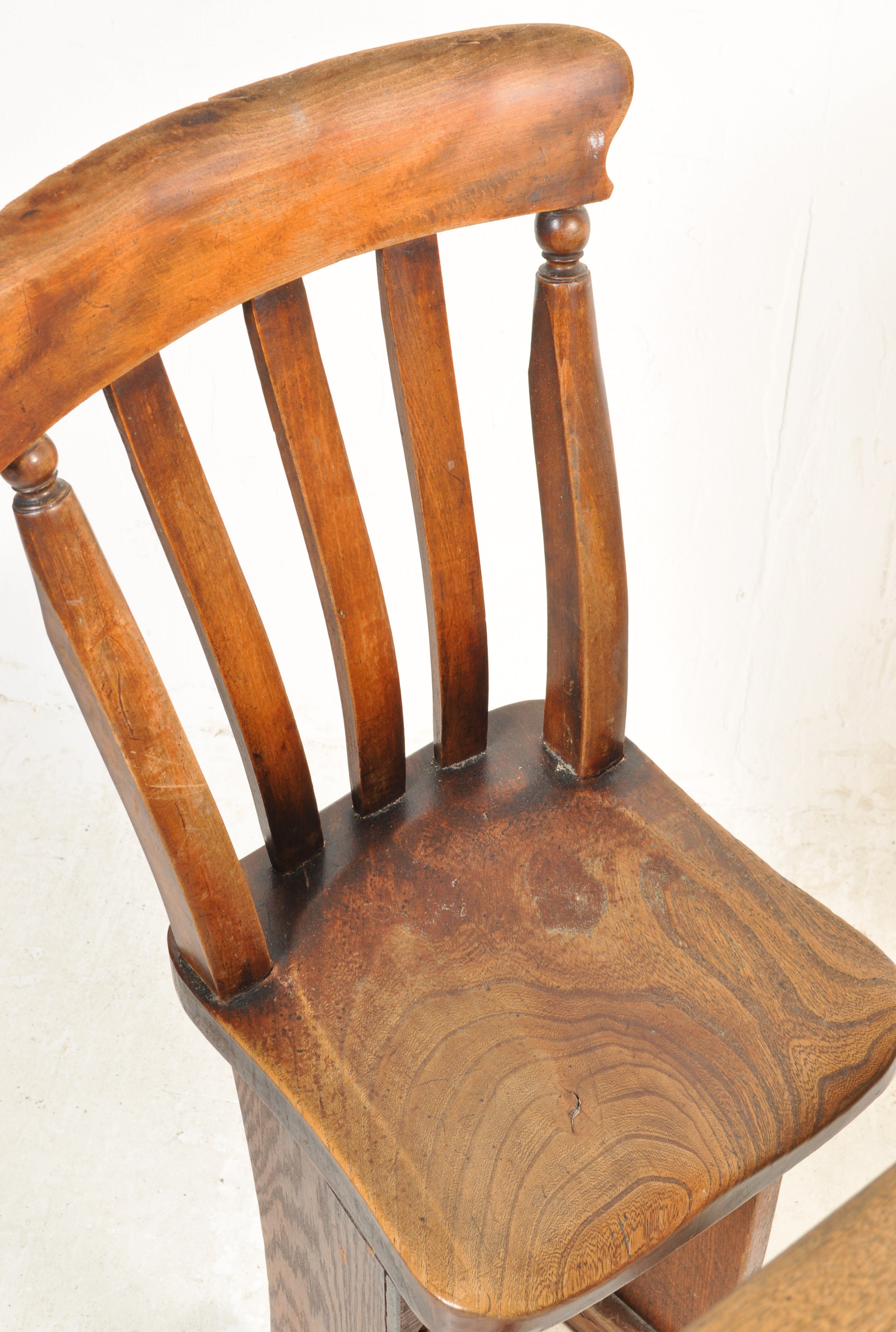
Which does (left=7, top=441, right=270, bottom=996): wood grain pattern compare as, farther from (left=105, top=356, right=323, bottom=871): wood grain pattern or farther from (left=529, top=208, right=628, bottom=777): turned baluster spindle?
(left=529, top=208, right=628, bottom=777): turned baluster spindle

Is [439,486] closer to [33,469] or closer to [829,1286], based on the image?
[33,469]

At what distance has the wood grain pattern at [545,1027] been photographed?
0.67 metres

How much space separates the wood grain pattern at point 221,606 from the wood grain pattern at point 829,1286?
462 millimetres

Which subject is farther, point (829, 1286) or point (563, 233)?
point (563, 233)

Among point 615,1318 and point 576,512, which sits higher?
point 576,512

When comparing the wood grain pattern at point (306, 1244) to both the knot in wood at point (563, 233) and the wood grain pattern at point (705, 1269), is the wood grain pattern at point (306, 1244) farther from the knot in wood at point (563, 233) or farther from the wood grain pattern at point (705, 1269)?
the knot in wood at point (563, 233)

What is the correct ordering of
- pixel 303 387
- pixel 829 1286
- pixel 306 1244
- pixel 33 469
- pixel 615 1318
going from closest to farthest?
pixel 829 1286, pixel 33 469, pixel 303 387, pixel 306 1244, pixel 615 1318

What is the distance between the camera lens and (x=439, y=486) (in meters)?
0.81

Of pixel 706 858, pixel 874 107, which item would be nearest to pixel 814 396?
pixel 874 107

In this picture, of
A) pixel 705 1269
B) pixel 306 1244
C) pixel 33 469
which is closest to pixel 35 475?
pixel 33 469

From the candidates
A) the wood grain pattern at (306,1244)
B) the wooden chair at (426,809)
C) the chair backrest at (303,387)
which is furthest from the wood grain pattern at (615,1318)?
the chair backrest at (303,387)

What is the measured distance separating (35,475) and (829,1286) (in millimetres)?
465

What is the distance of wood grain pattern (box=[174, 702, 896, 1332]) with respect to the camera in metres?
0.67

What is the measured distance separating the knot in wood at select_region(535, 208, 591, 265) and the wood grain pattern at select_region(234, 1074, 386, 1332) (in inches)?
21.3
